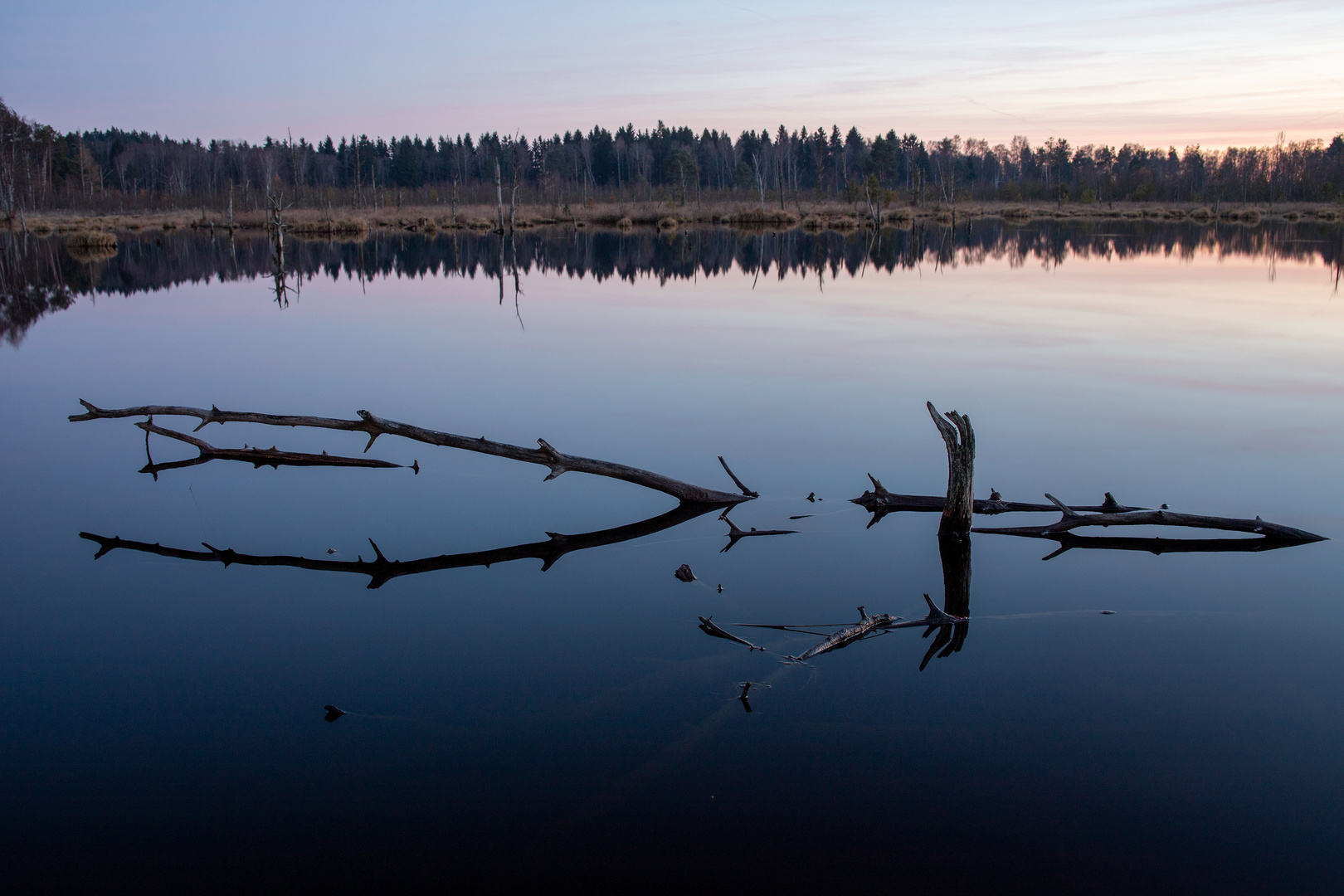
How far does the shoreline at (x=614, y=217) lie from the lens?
1767 inches

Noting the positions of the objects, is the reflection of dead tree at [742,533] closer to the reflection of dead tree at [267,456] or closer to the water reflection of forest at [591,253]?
the reflection of dead tree at [267,456]

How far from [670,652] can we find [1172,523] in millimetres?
3483

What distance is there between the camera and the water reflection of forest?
24125 mm

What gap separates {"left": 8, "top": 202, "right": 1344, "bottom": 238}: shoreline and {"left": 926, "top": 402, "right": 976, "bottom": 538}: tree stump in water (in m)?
36.4

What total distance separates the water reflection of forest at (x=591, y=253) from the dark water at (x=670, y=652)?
35.2 ft

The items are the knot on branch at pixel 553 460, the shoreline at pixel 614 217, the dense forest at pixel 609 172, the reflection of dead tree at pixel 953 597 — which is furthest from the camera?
the dense forest at pixel 609 172

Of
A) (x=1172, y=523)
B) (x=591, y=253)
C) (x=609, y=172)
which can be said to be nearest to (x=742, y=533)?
(x=1172, y=523)

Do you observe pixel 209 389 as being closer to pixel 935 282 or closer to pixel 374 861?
pixel 374 861

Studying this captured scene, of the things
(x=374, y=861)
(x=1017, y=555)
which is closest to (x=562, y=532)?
(x=1017, y=555)

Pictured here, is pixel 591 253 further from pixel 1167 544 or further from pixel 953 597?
pixel 953 597

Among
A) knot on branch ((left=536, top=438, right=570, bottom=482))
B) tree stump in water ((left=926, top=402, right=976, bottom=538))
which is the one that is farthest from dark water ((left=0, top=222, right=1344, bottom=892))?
knot on branch ((left=536, top=438, right=570, bottom=482))

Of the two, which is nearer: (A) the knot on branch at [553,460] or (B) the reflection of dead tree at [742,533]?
(B) the reflection of dead tree at [742,533]

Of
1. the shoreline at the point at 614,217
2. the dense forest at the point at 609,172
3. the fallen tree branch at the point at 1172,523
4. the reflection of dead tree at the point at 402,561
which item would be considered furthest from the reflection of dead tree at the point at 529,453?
the dense forest at the point at 609,172

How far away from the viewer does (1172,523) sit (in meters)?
5.97
